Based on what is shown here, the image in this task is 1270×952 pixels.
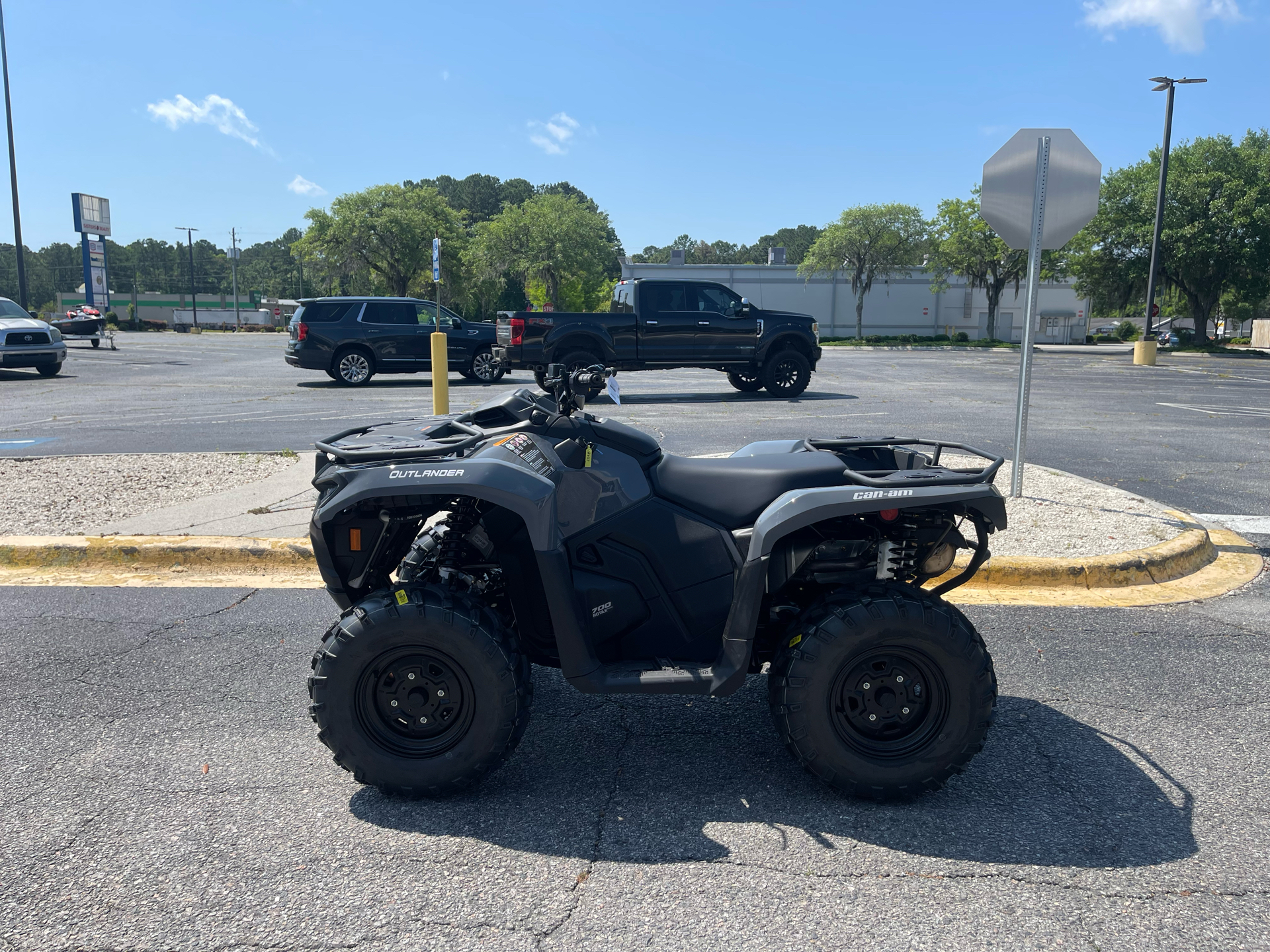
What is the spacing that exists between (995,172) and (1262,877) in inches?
233

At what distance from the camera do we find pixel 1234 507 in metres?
7.73

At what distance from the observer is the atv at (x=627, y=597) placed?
10.1ft

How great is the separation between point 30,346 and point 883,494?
75.0ft

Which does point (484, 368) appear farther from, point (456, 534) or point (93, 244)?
point (93, 244)

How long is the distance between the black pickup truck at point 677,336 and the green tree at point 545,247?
47.4 metres

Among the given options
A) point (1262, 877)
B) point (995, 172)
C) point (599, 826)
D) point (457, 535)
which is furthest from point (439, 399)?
point (1262, 877)

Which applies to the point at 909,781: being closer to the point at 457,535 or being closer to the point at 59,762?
the point at 457,535

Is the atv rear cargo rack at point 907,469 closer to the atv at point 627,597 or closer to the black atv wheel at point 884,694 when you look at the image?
the atv at point 627,597

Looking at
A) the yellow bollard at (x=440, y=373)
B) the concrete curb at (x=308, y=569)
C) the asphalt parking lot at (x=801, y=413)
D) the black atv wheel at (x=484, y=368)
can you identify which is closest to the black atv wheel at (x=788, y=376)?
the asphalt parking lot at (x=801, y=413)

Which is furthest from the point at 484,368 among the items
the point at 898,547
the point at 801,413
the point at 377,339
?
the point at 898,547

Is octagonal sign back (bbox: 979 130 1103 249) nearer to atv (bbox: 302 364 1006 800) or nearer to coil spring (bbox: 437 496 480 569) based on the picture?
atv (bbox: 302 364 1006 800)

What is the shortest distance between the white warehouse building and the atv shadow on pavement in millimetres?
62651

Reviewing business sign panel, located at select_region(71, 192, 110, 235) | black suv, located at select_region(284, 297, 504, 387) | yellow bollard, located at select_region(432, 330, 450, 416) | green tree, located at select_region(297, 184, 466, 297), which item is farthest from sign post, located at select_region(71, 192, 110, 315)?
yellow bollard, located at select_region(432, 330, 450, 416)

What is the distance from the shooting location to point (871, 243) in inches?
2283
